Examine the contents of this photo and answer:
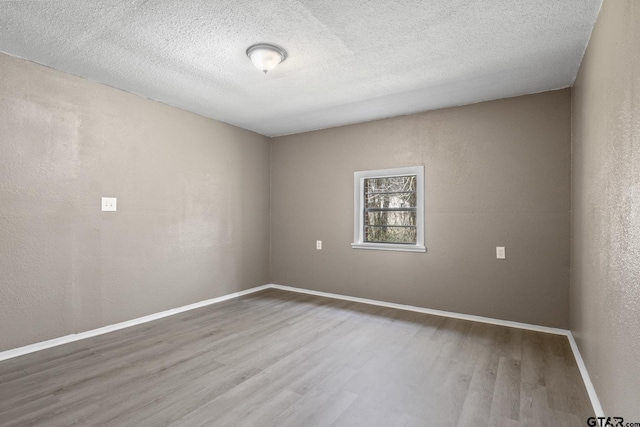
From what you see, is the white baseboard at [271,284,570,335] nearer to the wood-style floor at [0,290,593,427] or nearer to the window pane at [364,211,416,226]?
the wood-style floor at [0,290,593,427]

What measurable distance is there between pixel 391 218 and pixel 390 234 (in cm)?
21

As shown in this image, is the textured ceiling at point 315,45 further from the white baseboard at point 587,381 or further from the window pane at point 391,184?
the white baseboard at point 587,381

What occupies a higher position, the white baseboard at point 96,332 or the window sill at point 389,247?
the window sill at point 389,247

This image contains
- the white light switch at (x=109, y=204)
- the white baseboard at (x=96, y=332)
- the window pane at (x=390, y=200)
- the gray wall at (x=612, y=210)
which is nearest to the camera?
the gray wall at (x=612, y=210)

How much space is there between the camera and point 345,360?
2.47 metres

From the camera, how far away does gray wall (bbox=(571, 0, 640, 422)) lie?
1312 millimetres

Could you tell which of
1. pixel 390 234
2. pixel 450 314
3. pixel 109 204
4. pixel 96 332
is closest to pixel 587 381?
pixel 450 314

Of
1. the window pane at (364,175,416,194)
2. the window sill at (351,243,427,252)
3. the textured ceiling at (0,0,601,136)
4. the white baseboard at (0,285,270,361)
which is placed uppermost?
the textured ceiling at (0,0,601,136)

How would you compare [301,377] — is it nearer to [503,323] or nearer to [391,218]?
[503,323]

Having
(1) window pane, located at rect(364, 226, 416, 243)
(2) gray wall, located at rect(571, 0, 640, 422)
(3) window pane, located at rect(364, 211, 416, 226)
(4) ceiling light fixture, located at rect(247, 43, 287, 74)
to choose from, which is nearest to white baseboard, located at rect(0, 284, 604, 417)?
(2) gray wall, located at rect(571, 0, 640, 422)

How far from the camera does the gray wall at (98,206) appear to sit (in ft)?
8.37

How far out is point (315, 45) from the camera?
2.37 m

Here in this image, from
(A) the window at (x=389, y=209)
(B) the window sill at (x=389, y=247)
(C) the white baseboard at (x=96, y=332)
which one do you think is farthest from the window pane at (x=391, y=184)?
(C) the white baseboard at (x=96, y=332)

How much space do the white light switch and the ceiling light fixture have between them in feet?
6.55
